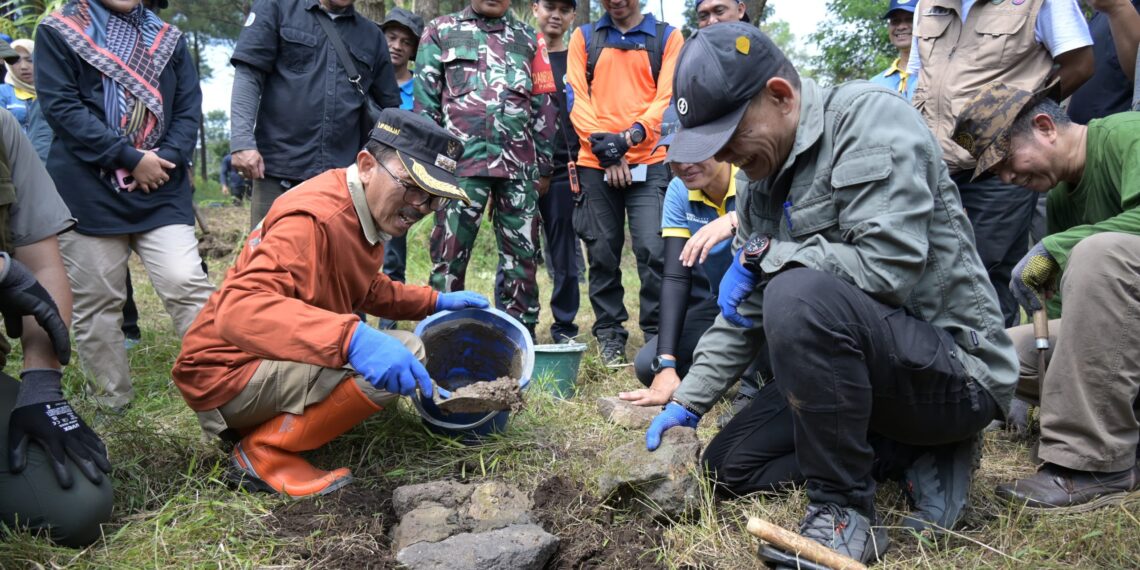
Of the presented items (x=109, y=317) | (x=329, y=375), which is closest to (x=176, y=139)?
(x=109, y=317)

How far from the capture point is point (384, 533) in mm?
2385

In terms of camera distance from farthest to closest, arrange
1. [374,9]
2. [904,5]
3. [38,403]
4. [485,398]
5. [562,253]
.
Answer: [374,9] → [562,253] → [904,5] → [485,398] → [38,403]

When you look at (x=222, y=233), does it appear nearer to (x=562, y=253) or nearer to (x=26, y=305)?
(x=562, y=253)

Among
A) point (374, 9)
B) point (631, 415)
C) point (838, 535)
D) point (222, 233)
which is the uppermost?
point (374, 9)

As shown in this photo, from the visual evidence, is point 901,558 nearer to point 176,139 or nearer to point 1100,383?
point 1100,383

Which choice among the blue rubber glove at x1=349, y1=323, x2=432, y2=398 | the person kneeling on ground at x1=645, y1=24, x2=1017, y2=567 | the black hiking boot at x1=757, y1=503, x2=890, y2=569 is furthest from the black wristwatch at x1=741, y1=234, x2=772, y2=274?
the blue rubber glove at x1=349, y1=323, x2=432, y2=398

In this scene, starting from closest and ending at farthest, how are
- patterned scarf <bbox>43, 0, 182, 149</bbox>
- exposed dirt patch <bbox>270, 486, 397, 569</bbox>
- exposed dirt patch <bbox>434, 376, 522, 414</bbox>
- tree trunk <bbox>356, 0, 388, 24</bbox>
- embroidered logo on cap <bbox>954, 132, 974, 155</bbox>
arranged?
1. exposed dirt patch <bbox>270, 486, 397, 569</bbox>
2. exposed dirt patch <bbox>434, 376, 522, 414</bbox>
3. embroidered logo on cap <bbox>954, 132, 974, 155</bbox>
4. patterned scarf <bbox>43, 0, 182, 149</bbox>
5. tree trunk <bbox>356, 0, 388, 24</bbox>

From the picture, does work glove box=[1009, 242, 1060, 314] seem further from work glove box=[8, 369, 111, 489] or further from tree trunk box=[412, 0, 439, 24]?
tree trunk box=[412, 0, 439, 24]

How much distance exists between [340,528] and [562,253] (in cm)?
284

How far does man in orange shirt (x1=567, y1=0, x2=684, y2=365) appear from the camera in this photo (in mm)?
4344

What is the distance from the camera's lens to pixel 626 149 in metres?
4.26

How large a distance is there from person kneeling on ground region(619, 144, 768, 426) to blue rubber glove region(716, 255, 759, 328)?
2.27 feet

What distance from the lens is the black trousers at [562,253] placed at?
4.76 metres

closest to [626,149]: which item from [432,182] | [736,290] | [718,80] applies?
[432,182]
